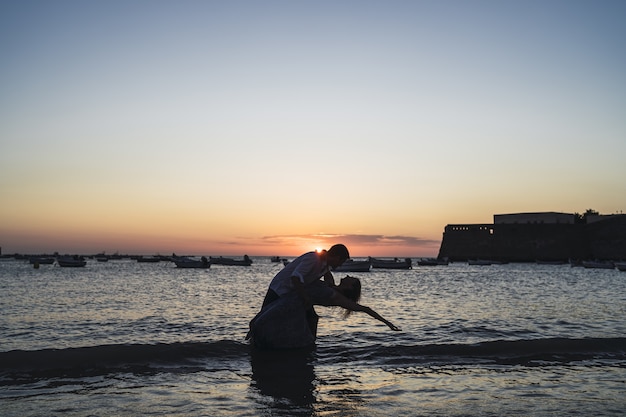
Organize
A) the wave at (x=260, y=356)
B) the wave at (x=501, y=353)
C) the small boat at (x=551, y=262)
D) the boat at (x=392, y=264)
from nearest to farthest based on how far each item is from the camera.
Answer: the wave at (x=260, y=356)
the wave at (x=501, y=353)
the boat at (x=392, y=264)
the small boat at (x=551, y=262)

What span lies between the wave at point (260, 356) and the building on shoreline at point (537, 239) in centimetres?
11096

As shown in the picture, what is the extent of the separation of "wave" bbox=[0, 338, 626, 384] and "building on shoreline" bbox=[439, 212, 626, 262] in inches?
4368

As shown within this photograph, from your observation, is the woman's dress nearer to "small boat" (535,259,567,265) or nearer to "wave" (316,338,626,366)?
"wave" (316,338,626,366)

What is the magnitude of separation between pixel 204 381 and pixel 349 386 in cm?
223

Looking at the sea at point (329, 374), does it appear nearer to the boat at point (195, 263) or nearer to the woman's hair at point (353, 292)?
the woman's hair at point (353, 292)

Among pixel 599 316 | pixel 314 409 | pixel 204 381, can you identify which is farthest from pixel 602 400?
pixel 599 316

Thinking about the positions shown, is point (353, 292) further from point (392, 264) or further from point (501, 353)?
point (392, 264)

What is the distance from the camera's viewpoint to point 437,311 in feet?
68.6

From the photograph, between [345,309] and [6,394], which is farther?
[345,309]

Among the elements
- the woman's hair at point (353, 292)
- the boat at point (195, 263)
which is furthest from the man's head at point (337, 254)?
the boat at point (195, 263)

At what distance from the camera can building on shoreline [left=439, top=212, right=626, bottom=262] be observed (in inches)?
4296

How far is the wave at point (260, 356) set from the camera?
29.6ft

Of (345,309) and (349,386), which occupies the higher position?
(345,309)

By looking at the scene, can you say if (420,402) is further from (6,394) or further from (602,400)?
(6,394)
